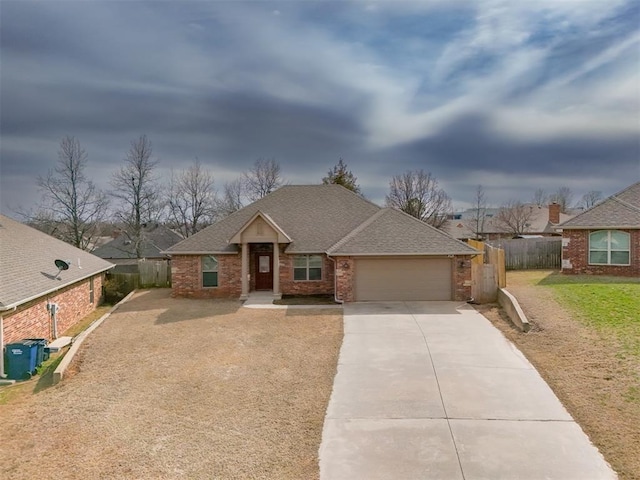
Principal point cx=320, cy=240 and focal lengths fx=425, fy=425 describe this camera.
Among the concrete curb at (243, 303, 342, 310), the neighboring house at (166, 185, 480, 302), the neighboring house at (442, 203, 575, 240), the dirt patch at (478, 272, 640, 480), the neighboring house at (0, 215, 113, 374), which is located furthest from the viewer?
the neighboring house at (442, 203, 575, 240)

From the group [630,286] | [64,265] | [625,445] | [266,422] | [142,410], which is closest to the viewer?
[625,445]

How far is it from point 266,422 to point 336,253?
10.7m

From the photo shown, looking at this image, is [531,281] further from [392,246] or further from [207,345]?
[207,345]

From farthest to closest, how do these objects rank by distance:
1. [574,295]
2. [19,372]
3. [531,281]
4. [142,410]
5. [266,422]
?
[531,281] < [574,295] < [19,372] < [142,410] < [266,422]

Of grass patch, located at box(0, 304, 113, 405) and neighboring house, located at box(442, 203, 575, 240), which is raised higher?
neighboring house, located at box(442, 203, 575, 240)

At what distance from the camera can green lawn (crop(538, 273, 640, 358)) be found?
35.9 feet

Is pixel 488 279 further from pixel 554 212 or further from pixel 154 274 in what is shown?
pixel 554 212

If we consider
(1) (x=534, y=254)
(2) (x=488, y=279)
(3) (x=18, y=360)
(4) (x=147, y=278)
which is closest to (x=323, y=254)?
(2) (x=488, y=279)

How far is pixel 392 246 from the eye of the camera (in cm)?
1797

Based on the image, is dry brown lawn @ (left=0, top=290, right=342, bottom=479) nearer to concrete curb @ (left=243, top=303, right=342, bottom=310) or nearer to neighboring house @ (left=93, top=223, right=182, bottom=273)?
concrete curb @ (left=243, top=303, right=342, bottom=310)

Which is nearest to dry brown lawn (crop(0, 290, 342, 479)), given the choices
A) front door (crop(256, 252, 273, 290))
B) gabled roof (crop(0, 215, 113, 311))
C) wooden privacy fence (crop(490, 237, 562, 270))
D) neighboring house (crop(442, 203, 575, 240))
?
gabled roof (crop(0, 215, 113, 311))

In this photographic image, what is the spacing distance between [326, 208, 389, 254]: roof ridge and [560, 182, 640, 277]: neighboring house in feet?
29.3

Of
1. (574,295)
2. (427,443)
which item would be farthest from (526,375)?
(574,295)

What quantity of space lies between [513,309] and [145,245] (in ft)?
107
